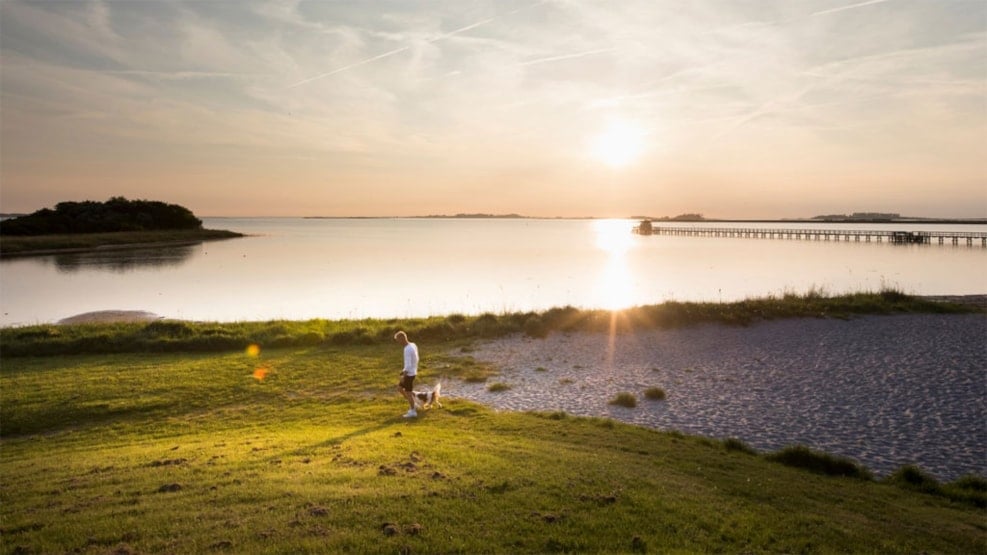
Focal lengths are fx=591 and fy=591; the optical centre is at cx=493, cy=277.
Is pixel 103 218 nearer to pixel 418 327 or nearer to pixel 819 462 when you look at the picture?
pixel 418 327

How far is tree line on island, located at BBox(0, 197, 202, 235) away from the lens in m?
124

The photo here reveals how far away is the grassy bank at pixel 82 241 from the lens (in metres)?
101

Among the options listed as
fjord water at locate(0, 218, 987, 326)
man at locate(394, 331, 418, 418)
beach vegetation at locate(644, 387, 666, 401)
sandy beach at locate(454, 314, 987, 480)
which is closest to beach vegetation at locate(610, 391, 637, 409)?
sandy beach at locate(454, 314, 987, 480)

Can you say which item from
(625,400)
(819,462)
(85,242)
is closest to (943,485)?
(819,462)

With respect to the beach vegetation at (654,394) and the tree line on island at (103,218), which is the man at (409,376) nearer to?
the beach vegetation at (654,394)

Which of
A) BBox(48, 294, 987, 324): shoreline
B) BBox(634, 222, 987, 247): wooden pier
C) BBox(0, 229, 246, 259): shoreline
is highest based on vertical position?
BBox(0, 229, 246, 259): shoreline

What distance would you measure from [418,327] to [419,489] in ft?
65.1

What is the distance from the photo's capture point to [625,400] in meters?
17.8

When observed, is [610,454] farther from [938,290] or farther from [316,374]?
[938,290]

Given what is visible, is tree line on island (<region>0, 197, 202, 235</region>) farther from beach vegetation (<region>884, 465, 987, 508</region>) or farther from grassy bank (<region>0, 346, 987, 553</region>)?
beach vegetation (<region>884, 465, 987, 508</region>)

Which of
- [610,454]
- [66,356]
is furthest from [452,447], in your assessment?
[66,356]

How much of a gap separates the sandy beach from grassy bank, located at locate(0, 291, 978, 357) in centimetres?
150

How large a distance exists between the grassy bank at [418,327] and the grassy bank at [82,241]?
90810 mm

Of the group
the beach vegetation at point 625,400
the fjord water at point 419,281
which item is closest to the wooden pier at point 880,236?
the fjord water at point 419,281
